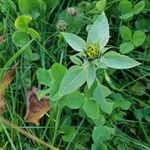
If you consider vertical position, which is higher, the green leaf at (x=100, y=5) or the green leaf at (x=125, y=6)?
the green leaf at (x=100, y=5)

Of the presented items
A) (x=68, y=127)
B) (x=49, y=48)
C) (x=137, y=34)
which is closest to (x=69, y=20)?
(x=49, y=48)

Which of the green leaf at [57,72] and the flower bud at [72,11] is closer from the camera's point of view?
the green leaf at [57,72]

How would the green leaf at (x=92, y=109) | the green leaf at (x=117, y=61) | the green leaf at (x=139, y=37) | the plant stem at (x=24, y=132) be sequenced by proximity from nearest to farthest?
the green leaf at (x=117, y=61) → the green leaf at (x=92, y=109) → the plant stem at (x=24, y=132) → the green leaf at (x=139, y=37)

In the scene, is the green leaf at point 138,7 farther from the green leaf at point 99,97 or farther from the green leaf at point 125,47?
the green leaf at point 99,97

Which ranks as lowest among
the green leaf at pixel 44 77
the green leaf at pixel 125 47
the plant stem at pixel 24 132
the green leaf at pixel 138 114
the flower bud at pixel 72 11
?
the green leaf at pixel 138 114

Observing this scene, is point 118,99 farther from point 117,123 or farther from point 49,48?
point 49,48

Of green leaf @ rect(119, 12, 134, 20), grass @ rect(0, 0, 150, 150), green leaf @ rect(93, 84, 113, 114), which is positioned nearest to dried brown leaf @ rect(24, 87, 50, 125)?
grass @ rect(0, 0, 150, 150)

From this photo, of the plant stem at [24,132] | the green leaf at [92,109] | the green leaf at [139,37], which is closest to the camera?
the green leaf at [92,109]

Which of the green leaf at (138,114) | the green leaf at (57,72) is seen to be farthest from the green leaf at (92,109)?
the green leaf at (138,114)

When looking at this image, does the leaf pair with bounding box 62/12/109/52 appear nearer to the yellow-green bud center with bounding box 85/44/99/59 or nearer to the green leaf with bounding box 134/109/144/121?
the yellow-green bud center with bounding box 85/44/99/59
